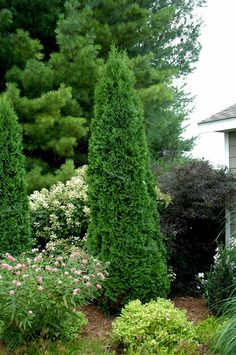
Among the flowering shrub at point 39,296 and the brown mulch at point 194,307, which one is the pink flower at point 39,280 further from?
the brown mulch at point 194,307

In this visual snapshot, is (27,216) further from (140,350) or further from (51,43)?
(51,43)

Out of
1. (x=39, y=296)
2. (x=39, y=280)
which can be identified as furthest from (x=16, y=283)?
(x=39, y=296)

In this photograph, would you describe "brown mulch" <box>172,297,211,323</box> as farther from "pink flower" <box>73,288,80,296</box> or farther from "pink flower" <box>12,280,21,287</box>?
"pink flower" <box>12,280,21,287</box>

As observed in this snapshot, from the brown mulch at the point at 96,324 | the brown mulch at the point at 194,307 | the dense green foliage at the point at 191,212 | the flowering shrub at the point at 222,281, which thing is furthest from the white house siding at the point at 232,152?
the brown mulch at the point at 96,324

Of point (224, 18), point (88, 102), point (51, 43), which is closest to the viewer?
point (88, 102)

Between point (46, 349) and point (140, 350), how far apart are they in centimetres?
83

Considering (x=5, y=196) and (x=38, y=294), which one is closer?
(x=38, y=294)

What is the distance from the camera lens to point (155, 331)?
185 inches

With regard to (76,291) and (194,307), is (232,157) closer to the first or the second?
(194,307)

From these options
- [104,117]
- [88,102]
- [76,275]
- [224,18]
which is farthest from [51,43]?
[76,275]

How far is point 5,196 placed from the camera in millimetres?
6301

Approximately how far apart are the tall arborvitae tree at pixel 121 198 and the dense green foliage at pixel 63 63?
3.44 m

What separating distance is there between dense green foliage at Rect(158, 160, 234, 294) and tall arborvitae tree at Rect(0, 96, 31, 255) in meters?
1.94

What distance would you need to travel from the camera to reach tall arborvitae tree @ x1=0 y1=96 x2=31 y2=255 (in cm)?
630
